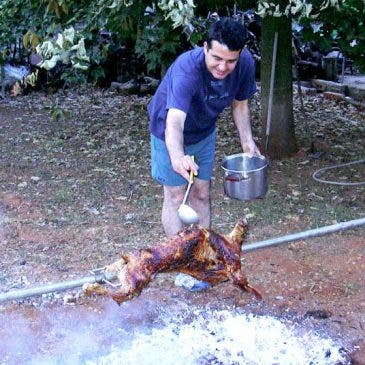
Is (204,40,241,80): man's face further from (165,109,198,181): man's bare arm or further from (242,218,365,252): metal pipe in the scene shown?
(242,218,365,252): metal pipe

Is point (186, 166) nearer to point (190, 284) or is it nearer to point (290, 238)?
point (290, 238)

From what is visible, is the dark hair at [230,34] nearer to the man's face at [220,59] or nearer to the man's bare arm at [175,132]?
the man's face at [220,59]

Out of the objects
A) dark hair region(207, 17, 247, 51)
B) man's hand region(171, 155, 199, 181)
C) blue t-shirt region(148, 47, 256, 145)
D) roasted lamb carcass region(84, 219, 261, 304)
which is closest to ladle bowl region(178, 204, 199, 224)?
roasted lamb carcass region(84, 219, 261, 304)

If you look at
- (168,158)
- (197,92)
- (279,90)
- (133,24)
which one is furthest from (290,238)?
(279,90)

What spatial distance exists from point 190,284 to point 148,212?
1668mm

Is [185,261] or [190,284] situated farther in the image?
[190,284]

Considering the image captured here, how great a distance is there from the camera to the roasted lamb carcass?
3176 millimetres

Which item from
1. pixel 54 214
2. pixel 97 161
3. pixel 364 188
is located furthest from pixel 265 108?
pixel 54 214

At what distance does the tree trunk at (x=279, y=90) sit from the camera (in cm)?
677

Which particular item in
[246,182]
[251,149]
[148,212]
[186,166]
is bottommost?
[148,212]

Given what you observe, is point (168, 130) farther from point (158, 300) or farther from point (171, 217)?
point (158, 300)

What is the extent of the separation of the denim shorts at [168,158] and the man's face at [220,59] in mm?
684

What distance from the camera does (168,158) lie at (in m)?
4.12

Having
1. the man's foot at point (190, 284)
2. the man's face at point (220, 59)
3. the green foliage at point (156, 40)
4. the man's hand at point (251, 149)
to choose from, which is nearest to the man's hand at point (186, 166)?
the man's face at point (220, 59)
